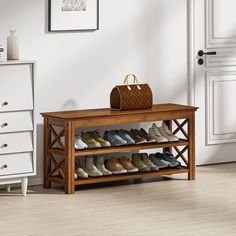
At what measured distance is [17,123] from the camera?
20.7ft

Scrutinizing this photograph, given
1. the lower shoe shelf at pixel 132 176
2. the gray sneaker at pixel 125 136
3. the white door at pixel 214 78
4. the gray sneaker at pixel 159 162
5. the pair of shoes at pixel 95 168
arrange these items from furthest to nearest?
the white door at pixel 214 78, the gray sneaker at pixel 159 162, the gray sneaker at pixel 125 136, the pair of shoes at pixel 95 168, the lower shoe shelf at pixel 132 176

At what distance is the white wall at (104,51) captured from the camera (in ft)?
22.0

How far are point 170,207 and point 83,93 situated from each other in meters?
1.44

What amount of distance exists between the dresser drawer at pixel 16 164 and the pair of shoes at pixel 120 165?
69 centimetres

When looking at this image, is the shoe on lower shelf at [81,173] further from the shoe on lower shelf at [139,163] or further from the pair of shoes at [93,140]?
the shoe on lower shelf at [139,163]

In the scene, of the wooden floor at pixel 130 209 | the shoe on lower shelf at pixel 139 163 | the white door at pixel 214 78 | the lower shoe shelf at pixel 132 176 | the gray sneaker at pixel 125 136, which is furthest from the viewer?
the white door at pixel 214 78

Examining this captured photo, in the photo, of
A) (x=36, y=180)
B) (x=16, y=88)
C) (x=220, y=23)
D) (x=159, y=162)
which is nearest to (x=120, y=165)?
(x=159, y=162)

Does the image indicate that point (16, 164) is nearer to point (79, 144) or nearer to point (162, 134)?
point (79, 144)

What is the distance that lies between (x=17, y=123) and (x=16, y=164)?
309mm

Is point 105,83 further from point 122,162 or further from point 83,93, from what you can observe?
point 122,162

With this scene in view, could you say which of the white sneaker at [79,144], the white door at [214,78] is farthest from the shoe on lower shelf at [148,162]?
the white door at [214,78]

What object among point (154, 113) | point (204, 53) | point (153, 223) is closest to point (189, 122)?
point (154, 113)

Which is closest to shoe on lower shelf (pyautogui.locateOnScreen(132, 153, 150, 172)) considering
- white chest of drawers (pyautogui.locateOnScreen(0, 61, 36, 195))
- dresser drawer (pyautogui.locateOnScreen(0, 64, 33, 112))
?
white chest of drawers (pyautogui.locateOnScreen(0, 61, 36, 195))

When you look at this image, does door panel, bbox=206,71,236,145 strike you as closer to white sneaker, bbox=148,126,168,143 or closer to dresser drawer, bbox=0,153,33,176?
white sneaker, bbox=148,126,168,143
